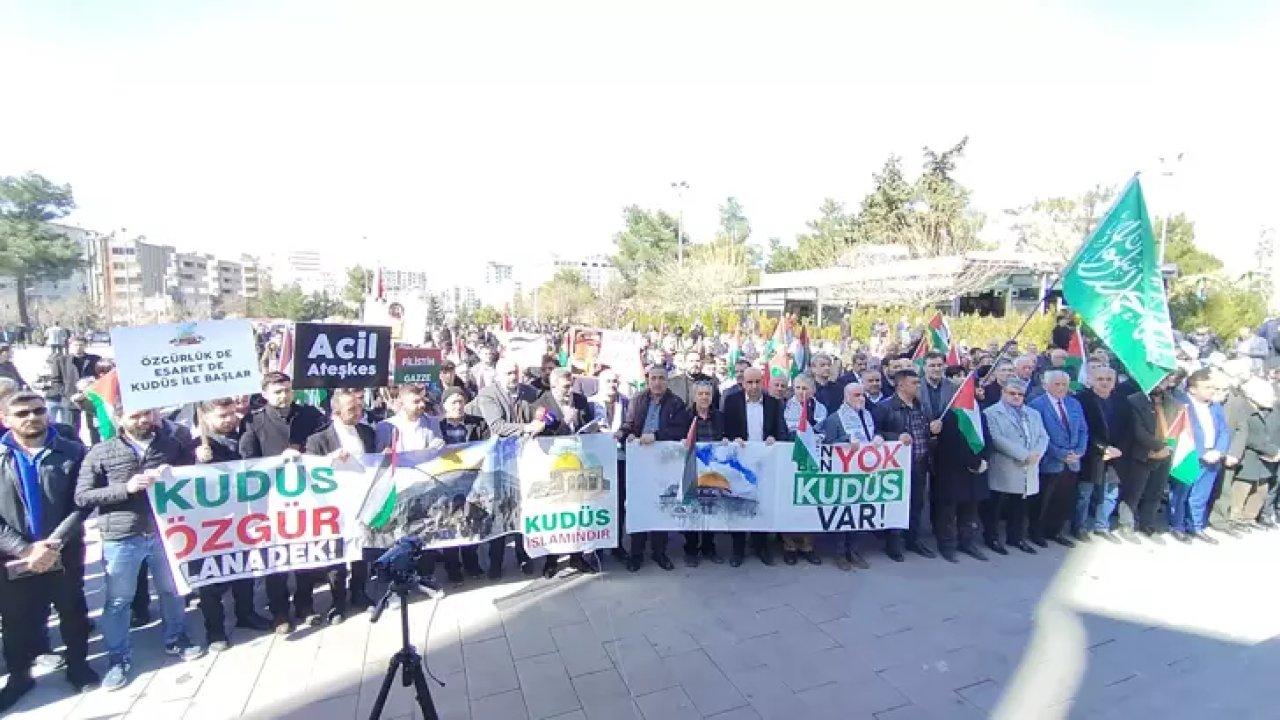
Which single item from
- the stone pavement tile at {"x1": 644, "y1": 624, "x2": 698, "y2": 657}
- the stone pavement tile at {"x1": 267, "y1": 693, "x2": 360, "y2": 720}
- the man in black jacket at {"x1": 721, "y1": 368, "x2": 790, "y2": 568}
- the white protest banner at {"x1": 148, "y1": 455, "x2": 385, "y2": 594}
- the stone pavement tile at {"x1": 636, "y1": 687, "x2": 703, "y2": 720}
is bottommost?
the stone pavement tile at {"x1": 267, "y1": 693, "x2": 360, "y2": 720}

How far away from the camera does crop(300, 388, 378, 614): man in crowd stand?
4648 millimetres

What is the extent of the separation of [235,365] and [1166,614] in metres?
7.23

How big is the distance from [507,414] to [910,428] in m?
3.71

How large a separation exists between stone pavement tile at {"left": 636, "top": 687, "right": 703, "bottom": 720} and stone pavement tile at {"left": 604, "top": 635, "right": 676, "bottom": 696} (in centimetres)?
6

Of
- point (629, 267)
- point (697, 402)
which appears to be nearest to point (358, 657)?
point (697, 402)

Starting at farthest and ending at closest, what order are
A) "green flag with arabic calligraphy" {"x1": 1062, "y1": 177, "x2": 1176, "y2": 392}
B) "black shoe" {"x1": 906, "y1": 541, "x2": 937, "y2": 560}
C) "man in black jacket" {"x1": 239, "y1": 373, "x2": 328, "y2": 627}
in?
"black shoe" {"x1": 906, "y1": 541, "x2": 937, "y2": 560} → "green flag with arabic calligraphy" {"x1": 1062, "y1": 177, "x2": 1176, "y2": 392} → "man in black jacket" {"x1": 239, "y1": 373, "x2": 328, "y2": 627}

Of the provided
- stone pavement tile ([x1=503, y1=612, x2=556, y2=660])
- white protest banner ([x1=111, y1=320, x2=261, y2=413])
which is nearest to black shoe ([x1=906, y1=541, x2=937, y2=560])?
stone pavement tile ([x1=503, y1=612, x2=556, y2=660])

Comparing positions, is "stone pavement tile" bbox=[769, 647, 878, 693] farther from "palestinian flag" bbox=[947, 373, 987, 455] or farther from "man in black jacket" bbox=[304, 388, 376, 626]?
"man in black jacket" bbox=[304, 388, 376, 626]

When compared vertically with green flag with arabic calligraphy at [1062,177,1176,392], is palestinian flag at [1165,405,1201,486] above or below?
below

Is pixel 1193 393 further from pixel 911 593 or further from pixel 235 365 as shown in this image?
pixel 235 365

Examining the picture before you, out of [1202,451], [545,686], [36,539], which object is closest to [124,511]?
[36,539]

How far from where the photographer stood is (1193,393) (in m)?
6.41

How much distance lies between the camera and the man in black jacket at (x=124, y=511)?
3857mm

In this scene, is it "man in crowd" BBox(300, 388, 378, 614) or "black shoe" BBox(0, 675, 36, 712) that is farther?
"man in crowd" BBox(300, 388, 378, 614)
